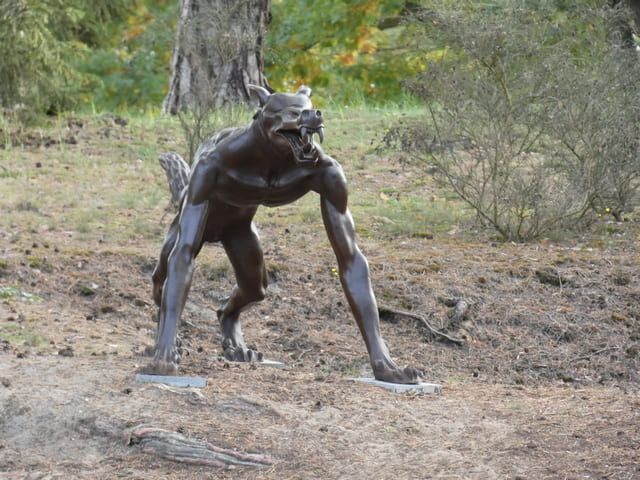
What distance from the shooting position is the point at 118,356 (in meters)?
7.29

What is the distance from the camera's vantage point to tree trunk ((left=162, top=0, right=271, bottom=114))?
1241 cm

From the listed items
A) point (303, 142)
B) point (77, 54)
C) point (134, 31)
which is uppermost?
point (303, 142)

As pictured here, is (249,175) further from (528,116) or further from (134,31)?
(134,31)

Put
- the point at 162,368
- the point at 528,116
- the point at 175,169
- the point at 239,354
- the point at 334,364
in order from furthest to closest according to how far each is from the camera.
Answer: the point at 528,116 → the point at 175,169 → the point at 334,364 → the point at 239,354 → the point at 162,368

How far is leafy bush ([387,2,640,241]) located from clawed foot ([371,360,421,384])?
4627 mm

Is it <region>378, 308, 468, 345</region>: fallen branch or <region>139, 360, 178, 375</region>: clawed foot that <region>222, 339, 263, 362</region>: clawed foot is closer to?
<region>139, 360, 178, 375</region>: clawed foot

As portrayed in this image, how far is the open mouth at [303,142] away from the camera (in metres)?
5.91

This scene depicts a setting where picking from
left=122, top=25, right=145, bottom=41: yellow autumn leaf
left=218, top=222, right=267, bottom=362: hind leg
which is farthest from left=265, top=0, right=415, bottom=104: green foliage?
left=218, top=222, right=267, bottom=362: hind leg

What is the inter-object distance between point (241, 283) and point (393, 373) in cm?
136

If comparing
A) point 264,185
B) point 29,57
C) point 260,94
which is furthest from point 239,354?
point 29,57

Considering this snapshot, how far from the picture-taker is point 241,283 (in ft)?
23.9

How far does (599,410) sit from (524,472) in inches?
45.2

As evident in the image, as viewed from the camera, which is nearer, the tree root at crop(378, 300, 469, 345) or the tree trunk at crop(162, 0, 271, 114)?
the tree root at crop(378, 300, 469, 345)

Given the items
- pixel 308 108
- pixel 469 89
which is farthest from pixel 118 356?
pixel 469 89
